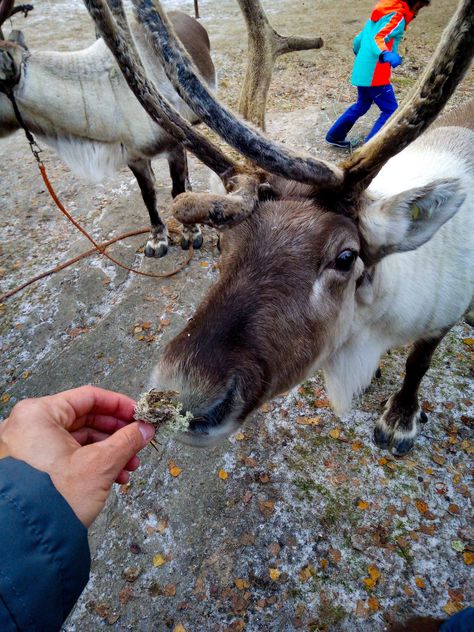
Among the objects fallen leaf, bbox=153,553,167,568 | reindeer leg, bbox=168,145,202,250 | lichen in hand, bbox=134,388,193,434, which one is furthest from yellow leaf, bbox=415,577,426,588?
reindeer leg, bbox=168,145,202,250

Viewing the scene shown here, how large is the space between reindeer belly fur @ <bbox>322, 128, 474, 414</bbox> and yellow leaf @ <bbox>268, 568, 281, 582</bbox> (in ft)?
4.34

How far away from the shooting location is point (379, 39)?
5488 mm

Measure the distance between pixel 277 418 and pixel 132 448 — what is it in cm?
239

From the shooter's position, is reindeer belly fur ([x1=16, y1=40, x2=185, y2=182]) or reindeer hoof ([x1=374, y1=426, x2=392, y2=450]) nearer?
reindeer hoof ([x1=374, y1=426, x2=392, y2=450])

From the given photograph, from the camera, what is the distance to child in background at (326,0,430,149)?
525 centimetres

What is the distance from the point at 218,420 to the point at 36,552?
0.77 m

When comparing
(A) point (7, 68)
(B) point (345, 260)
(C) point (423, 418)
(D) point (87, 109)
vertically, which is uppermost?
(A) point (7, 68)

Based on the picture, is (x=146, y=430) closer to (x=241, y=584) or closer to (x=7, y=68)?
(x=241, y=584)

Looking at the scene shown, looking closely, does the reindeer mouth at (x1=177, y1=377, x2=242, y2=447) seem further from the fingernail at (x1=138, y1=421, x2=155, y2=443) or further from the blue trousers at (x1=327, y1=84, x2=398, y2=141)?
the blue trousers at (x1=327, y1=84, x2=398, y2=141)

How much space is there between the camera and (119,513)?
338 cm

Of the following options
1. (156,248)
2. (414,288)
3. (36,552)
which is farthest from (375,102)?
(36,552)

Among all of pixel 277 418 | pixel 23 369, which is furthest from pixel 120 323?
pixel 277 418

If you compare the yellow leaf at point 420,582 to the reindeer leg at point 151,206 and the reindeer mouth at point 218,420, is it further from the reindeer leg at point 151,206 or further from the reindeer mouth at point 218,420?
the reindeer leg at point 151,206

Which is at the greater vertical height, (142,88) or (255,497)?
(142,88)
